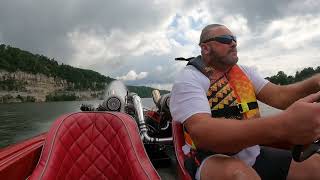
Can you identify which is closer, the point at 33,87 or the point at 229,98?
the point at 229,98

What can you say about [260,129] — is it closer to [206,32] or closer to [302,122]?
[302,122]

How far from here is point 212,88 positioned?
2.66 meters

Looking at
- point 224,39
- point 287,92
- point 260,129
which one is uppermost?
point 224,39

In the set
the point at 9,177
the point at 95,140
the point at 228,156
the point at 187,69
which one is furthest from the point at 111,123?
the point at 228,156

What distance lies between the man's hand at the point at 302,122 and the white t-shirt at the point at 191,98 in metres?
0.61

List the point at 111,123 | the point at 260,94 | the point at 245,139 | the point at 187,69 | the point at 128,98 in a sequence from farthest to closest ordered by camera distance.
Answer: the point at 128,98, the point at 111,123, the point at 260,94, the point at 187,69, the point at 245,139

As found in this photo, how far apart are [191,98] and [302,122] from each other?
32.1 inches

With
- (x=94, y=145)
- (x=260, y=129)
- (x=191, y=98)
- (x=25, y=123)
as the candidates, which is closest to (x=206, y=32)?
(x=191, y=98)

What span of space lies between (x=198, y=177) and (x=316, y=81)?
93 centimetres

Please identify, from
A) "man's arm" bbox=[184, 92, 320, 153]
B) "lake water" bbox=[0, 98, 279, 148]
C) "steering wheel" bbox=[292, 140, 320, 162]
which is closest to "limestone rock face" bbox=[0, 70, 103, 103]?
"lake water" bbox=[0, 98, 279, 148]

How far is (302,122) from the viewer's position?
5.41 ft

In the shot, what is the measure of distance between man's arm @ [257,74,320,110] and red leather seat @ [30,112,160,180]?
4.01ft

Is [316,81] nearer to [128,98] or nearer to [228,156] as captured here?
[228,156]

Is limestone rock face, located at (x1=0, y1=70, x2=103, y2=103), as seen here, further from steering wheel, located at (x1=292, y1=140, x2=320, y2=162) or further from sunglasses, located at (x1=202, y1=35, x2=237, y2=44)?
steering wheel, located at (x1=292, y1=140, x2=320, y2=162)
